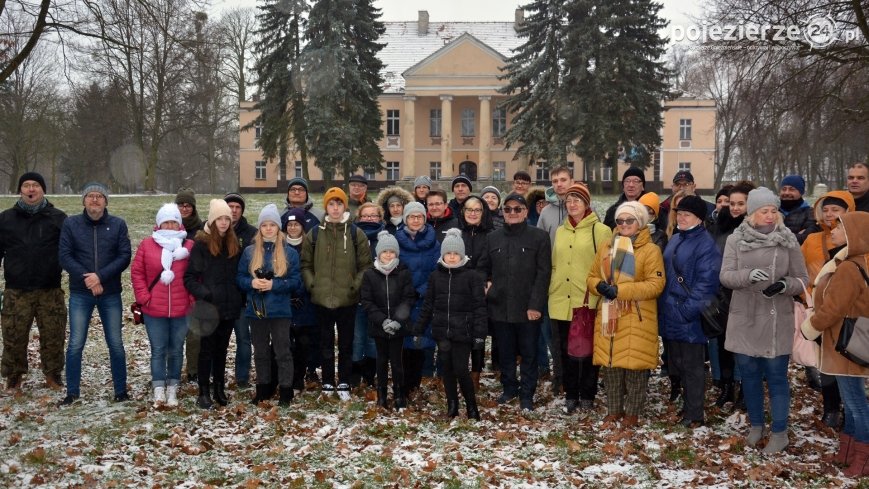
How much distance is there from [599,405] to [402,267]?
8.02ft

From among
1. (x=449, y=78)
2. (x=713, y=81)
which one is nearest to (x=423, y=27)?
(x=449, y=78)

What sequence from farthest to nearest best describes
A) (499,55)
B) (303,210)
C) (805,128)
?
1. (499,55)
2. (805,128)
3. (303,210)

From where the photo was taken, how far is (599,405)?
23.5 ft

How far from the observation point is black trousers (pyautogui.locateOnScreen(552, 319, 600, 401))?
6949mm

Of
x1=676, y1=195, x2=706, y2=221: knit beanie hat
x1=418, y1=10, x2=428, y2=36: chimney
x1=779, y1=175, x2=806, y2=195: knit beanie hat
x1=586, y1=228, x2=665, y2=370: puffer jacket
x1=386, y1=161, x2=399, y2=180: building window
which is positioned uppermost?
x1=418, y1=10, x2=428, y2=36: chimney

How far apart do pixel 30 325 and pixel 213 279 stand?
229 centimetres

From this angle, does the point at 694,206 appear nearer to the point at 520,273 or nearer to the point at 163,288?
the point at 520,273

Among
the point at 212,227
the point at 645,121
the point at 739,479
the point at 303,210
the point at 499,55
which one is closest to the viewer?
the point at 739,479

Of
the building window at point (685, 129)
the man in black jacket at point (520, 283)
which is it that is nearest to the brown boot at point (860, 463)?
the man in black jacket at point (520, 283)

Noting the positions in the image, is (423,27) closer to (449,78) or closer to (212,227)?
(449,78)

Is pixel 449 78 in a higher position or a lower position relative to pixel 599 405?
higher

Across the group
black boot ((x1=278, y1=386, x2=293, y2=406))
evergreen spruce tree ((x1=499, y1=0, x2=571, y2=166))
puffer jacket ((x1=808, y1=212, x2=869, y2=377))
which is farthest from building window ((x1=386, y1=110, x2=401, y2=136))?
puffer jacket ((x1=808, y1=212, x2=869, y2=377))

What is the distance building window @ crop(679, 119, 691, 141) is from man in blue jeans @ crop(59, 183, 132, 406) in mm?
52161

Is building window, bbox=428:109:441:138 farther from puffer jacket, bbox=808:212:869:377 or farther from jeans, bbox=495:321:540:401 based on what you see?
puffer jacket, bbox=808:212:869:377
